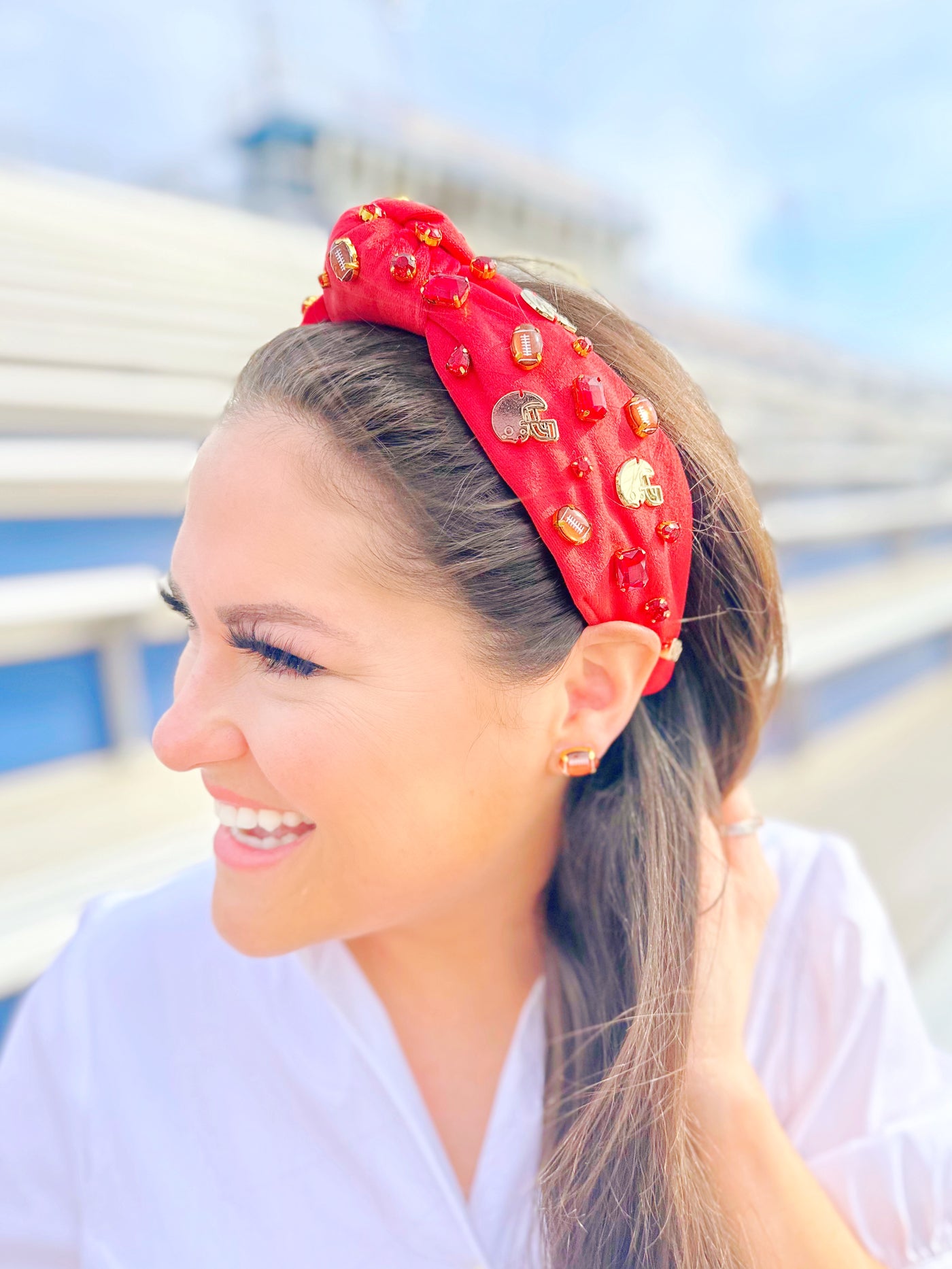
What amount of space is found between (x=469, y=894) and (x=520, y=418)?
0.39 m

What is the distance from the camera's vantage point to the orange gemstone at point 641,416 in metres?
0.64

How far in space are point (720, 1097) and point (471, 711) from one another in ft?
1.17

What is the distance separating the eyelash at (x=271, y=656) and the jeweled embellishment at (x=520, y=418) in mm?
210

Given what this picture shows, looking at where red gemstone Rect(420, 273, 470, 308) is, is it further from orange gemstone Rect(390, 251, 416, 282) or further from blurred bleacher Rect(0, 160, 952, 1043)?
blurred bleacher Rect(0, 160, 952, 1043)

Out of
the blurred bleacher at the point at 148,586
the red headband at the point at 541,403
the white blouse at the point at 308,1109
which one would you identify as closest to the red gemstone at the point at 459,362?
the red headband at the point at 541,403

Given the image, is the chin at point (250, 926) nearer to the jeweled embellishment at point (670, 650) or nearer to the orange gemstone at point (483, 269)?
the jeweled embellishment at point (670, 650)

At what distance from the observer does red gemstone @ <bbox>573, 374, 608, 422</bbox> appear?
2.00 ft

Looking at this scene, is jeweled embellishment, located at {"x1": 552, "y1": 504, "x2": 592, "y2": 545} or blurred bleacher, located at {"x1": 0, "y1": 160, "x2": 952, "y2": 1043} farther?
blurred bleacher, located at {"x1": 0, "y1": 160, "x2": 952, "y2": 1043}

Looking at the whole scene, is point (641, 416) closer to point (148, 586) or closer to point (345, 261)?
point (345, 261)

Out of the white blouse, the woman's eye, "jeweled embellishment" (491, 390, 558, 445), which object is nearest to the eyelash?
the woman's eye

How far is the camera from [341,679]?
1.98 feet

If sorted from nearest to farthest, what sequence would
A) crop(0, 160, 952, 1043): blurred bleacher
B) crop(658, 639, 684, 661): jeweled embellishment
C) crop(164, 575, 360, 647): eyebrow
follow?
1. crop(164, 575, 360, 647): eyebrow
2. crop(658, 639, 684, 661): jeweled embellishment
3. crop(0, 160, 952, 1043): blurred bleacher

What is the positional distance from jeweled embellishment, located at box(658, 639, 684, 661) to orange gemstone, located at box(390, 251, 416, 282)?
1.11 feet

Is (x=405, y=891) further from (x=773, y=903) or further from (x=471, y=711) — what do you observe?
(x=773, y=903)
